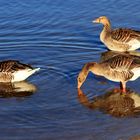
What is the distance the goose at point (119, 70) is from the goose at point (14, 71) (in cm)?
138

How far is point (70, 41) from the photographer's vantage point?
17250mm

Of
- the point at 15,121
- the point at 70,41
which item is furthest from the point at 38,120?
the point at 70,41

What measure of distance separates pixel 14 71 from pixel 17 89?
0.54 metres

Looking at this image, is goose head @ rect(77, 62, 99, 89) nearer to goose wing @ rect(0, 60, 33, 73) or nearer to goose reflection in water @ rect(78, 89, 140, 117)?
goose reflection in water @ rect(78, 89, 140, 117)

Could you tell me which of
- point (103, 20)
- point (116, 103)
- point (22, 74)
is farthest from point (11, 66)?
point (103, 20)

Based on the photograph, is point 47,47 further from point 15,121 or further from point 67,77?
point 15,121

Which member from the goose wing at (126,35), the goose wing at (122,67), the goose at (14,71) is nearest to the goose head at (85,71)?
the goose wing at (122,67)

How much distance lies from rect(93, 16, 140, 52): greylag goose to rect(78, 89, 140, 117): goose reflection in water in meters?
3.56

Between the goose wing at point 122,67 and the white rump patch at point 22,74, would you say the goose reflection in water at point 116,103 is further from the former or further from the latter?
the white rump patch at point 22,74

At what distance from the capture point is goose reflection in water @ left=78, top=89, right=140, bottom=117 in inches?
488

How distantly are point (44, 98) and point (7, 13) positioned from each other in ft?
25.7

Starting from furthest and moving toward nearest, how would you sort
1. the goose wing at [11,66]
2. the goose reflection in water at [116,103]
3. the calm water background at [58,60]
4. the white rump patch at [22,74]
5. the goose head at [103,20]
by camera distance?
the goose head at [103,20] < the goose wing at [11,66] < the white rump patch at [22,74] < the goose reflection in water at [116,103] < the calm water background at [58,60]

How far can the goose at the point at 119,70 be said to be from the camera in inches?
526

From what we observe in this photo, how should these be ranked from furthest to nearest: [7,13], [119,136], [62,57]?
[7,13] < [62,57] < [119,136]
